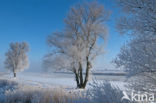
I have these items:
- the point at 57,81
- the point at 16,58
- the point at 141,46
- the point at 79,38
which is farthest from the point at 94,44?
the point at 16,58

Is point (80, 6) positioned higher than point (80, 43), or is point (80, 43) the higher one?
point (80, 6)

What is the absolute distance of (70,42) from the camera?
507 inches

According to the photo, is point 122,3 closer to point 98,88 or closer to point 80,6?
point 98,88

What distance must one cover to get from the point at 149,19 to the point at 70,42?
981cm

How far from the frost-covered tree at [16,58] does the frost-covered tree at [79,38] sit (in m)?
18.9

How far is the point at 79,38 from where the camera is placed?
1271 centimetres

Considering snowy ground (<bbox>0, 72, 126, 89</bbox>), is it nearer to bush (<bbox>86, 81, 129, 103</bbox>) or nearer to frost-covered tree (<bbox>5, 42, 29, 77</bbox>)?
bush (<bbox>86, 81, 129, 103</bbox>)

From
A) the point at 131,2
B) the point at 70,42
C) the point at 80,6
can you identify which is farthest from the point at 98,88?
the point at 80,6

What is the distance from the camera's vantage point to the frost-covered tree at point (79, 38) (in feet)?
41.3

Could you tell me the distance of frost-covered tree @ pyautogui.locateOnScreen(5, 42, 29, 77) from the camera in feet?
96.1

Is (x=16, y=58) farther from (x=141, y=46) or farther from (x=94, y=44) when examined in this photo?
(x=141, y=46)

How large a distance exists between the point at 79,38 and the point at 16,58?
2157cm

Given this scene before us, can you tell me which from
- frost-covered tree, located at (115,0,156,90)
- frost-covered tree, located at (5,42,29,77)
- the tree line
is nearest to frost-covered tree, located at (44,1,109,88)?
the tree line

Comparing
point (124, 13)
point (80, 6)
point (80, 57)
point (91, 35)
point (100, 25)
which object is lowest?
point (80, 57)
